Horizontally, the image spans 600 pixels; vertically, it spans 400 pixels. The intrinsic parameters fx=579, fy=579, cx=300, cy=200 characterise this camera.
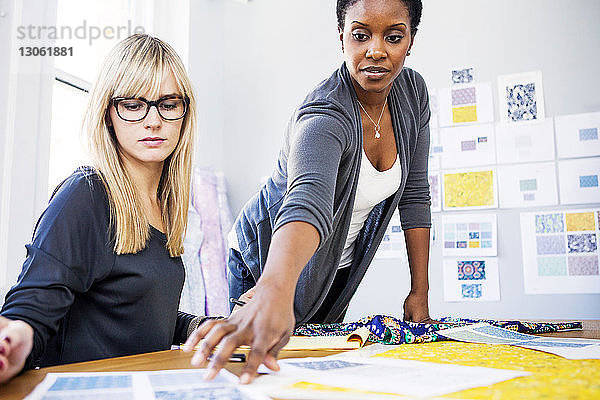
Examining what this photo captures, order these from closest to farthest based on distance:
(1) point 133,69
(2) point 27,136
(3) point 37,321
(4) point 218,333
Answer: (4) point 218,333 < (3) point 37,321 < (1) point 133,69 < (2) point 27,136

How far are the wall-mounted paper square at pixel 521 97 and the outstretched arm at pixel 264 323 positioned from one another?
6.75 ft

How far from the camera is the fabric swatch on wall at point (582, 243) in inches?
91.7

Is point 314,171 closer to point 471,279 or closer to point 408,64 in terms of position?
point 471,279

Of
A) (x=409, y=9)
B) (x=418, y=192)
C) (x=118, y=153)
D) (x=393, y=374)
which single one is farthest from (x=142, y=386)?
(x=418, y=192)

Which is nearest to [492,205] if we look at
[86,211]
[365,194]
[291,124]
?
[365,194]

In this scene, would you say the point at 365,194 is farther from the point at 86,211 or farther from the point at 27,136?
the point at 27,136

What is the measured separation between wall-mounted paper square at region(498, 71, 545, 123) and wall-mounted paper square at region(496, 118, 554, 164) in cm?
3

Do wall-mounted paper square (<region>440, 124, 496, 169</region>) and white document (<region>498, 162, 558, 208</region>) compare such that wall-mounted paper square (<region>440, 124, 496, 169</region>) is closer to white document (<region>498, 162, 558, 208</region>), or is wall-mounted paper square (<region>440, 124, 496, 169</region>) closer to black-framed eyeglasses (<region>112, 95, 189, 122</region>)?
white document (<region>498, 162, 558, 208</region>)

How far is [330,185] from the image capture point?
84 cm

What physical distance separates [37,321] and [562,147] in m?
2.25

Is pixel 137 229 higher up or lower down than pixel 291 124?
lower down

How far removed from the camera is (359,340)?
89cm

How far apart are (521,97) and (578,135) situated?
0.28 metres

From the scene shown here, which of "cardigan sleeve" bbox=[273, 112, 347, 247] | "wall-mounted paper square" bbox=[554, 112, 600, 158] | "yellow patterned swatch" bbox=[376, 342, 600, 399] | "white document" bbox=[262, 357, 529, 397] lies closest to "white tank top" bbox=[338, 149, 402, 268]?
"cardigan sleeve" bbox=[273, 112, 347, 247]
